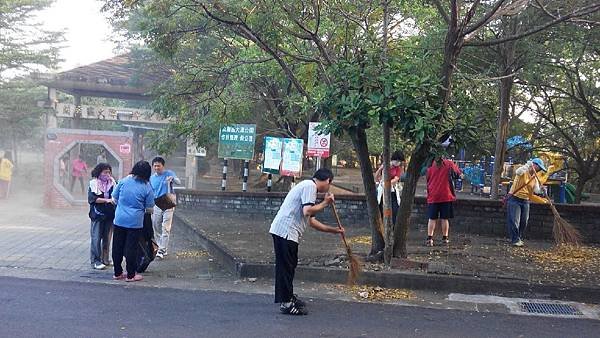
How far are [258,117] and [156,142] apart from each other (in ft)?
18.4

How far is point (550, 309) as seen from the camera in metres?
7.00

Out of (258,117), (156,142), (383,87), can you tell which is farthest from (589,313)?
(258,117)

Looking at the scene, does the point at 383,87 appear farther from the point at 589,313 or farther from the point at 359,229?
the point at 359,229

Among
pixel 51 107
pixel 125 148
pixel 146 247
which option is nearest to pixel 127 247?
pixel 146 247

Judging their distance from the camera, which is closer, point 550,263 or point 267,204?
point 550,263

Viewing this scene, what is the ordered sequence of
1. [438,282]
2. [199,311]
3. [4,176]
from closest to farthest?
1. [199,311]
2. [438,282]
3. [4,176]

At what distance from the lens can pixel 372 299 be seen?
23.7 ft

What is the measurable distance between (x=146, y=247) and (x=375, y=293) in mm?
3090

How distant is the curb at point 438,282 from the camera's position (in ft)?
24.5

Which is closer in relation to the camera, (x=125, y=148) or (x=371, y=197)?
(x=371, y=197)

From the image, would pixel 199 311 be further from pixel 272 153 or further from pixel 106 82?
pixel 106 82

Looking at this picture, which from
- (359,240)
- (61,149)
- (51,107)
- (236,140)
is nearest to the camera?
(359,240)

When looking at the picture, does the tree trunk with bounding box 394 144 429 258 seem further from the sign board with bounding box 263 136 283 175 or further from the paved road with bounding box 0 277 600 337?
the sign board with bounding box 263 136 283 175

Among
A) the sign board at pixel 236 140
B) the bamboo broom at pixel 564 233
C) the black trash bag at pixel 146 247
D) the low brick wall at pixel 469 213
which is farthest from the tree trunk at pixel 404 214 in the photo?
the sign board at pixel 236 140
